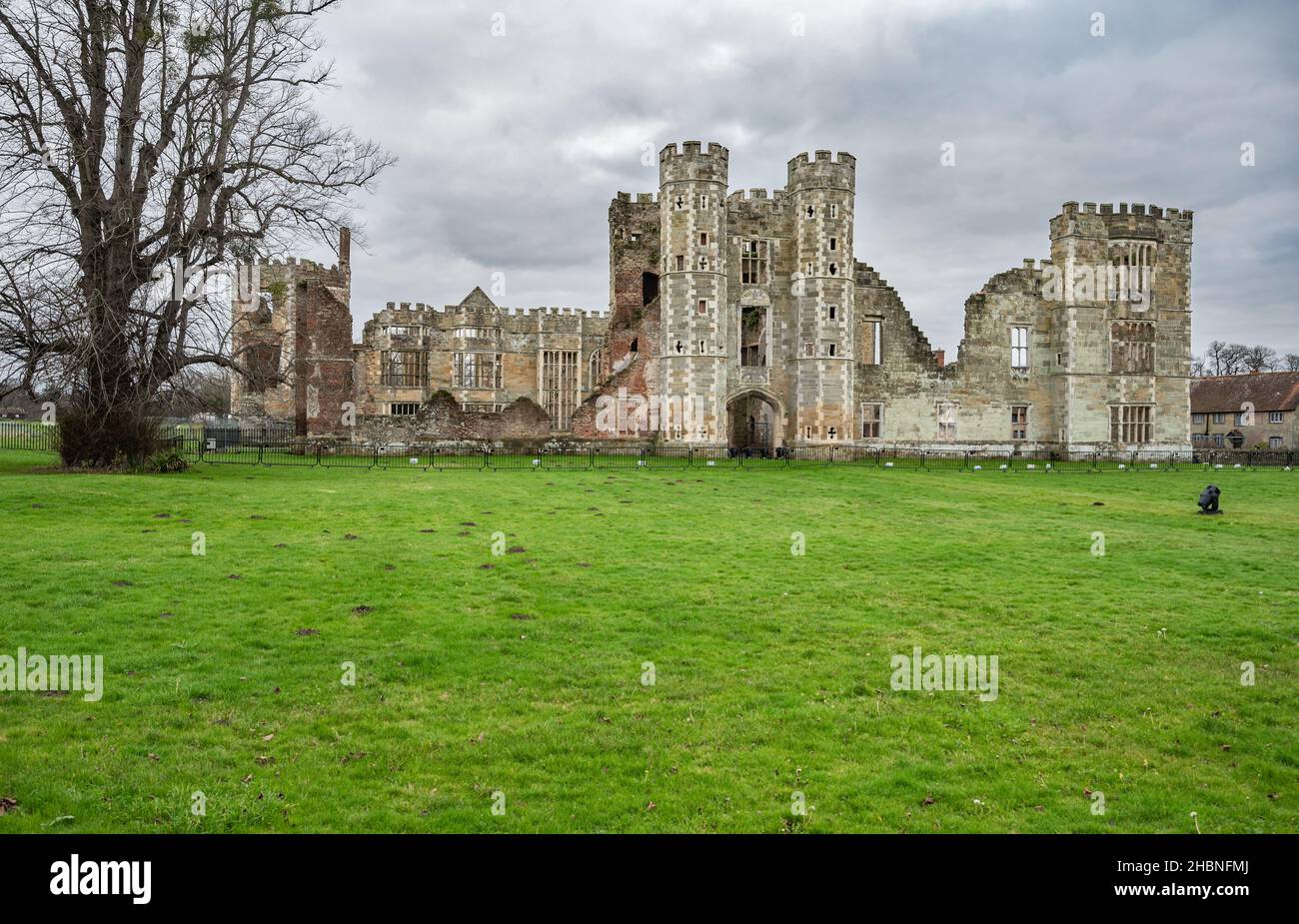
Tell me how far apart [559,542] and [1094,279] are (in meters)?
44.3

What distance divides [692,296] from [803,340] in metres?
6.71

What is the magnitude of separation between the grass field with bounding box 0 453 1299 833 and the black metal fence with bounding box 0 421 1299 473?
55.1 feet

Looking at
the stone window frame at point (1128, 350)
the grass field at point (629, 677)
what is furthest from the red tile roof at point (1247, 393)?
the grass field at point (629, 677)

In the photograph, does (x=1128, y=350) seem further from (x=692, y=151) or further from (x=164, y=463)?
(x=164, y=463)

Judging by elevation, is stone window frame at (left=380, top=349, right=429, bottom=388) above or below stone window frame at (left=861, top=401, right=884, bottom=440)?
above

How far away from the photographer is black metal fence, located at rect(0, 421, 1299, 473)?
33875 mm

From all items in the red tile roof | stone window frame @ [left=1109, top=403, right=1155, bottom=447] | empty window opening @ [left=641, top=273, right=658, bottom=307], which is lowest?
stone window frame @ [left=1109, top=403, right=1155, bottom=447]

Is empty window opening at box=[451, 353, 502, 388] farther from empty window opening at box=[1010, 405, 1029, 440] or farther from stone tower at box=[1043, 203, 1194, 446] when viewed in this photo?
stone tower at box=[1043, 203, 1194, 446]

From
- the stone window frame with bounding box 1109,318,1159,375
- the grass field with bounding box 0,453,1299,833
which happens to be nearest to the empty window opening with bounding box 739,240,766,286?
the stone window frame with bounding box 1109,318,1159,375

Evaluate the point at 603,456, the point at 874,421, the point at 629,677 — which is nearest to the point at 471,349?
the point at 603,456

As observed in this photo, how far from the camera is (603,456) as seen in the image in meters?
37.2

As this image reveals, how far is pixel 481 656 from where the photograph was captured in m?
8.85

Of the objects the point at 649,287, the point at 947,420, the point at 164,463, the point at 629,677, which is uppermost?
the point at 649,287
